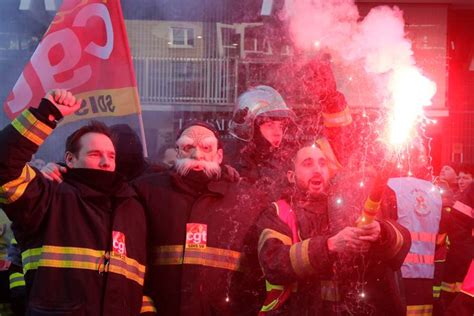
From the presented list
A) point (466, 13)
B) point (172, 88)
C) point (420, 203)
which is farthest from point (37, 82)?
point (466, 13)

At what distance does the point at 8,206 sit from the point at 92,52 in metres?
2.68

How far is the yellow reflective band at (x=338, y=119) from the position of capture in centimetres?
439

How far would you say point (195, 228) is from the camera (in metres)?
3.96

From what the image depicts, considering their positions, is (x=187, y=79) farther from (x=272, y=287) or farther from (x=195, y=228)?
(x=272, y=287)

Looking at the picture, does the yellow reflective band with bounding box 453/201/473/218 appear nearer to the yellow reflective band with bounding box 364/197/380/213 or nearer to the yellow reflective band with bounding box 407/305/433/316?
the yellow reflective band with bounding box 407/305/433/316

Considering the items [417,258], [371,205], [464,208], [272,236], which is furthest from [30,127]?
[464,208]

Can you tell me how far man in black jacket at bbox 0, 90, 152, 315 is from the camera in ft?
11.5

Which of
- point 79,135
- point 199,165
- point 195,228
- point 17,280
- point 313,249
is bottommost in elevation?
point 17,280

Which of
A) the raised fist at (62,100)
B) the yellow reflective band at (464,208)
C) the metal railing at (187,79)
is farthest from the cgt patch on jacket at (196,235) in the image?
the metal railing at (187,79)

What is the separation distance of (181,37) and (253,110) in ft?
19.2

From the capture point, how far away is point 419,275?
555cm

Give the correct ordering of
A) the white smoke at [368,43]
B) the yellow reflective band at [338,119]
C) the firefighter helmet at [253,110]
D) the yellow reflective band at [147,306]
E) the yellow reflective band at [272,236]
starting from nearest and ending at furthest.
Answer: the yellow reflective band at [272,236]
the yellow reflective band at [147,306]
the yellow reflective band at [338,119]
the firefighter helmet at [253,110]
the white smoke at [368,43]

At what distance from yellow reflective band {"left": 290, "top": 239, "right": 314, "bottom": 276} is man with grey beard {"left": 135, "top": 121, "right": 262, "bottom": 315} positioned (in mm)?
561

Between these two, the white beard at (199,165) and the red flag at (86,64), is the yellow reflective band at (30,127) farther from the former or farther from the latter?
the red flag at (86,64)
